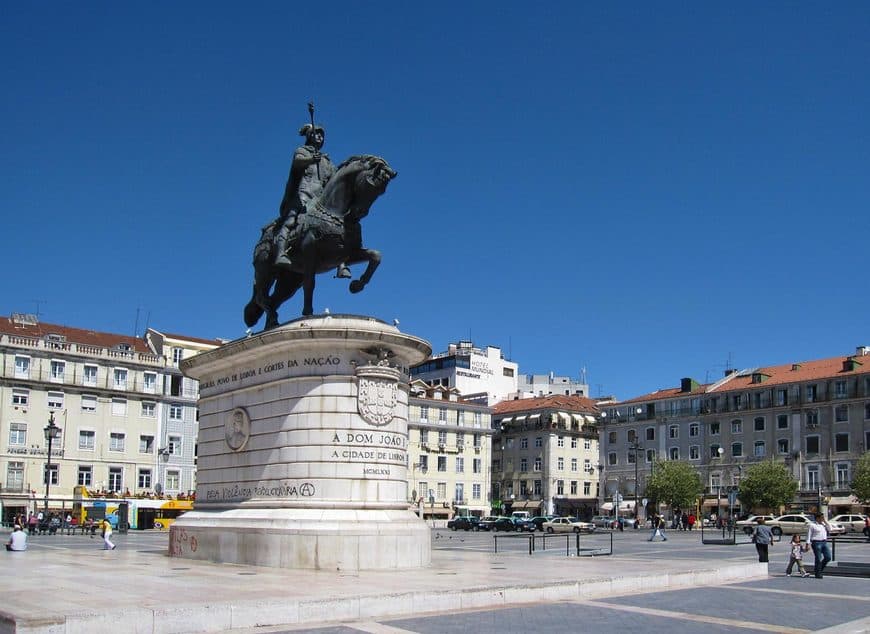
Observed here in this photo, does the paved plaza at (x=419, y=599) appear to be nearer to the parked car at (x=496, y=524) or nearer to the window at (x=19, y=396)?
the parked car at (x=496, y=524)

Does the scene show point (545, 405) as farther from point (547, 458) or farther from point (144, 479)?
point (144, 479)

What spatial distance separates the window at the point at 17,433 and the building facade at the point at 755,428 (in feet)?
160

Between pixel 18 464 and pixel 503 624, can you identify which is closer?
pixel 503 624

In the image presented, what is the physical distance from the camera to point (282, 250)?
2522 centimetres

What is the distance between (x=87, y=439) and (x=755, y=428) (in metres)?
58.3

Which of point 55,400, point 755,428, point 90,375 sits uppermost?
point 90,375

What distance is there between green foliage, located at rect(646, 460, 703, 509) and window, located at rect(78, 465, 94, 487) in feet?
156

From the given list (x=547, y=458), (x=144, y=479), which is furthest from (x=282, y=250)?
→ (x=547, y=458)

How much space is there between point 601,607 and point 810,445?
→ 7622cm

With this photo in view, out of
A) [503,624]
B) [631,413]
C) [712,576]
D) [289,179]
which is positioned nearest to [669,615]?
[503,624]

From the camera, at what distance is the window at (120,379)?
80750 mm

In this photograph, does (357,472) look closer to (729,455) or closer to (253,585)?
(253,585)

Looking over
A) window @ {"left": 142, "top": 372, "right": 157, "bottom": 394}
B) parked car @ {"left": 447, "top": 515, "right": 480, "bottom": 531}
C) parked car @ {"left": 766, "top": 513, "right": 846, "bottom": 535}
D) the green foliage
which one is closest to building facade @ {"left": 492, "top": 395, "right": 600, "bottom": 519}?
the green foliage

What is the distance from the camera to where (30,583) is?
57.6 ft
